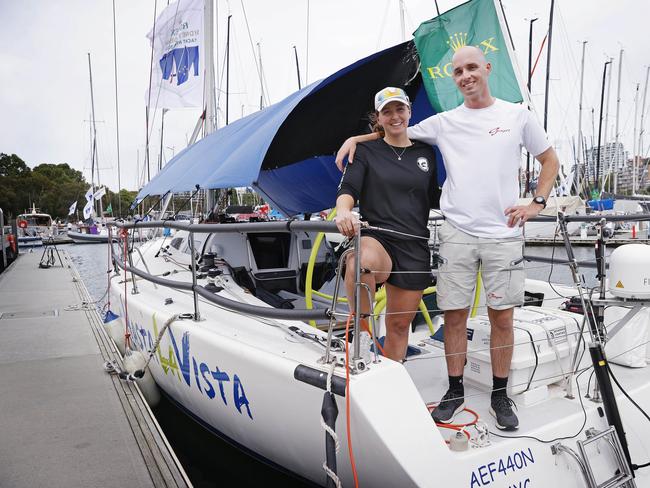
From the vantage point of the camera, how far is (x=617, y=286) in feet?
8.45

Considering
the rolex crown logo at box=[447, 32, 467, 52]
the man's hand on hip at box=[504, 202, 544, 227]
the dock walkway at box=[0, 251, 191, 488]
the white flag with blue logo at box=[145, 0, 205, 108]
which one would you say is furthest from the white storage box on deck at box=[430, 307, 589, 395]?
the white flag with blue logo at box=[145, 0, 205, 108]

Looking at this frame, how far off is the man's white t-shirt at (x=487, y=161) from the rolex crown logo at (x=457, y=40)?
1.33m

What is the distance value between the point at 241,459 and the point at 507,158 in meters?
2.80

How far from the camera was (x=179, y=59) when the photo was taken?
7.11 meters

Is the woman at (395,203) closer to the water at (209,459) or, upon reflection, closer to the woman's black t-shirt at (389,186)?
the woman's black t-shirt at (389,186)

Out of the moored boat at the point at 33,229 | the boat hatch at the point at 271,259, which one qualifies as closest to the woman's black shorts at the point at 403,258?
the boat hatch at the point at 271,259

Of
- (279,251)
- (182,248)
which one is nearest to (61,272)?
(182,248)

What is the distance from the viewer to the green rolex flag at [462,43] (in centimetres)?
343

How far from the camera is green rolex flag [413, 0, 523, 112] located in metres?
3.43

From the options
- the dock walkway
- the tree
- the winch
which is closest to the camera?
the winch

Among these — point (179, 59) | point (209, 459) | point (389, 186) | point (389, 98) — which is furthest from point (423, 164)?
point (179, 59)

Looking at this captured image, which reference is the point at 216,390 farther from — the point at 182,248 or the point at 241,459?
the point at 182,248

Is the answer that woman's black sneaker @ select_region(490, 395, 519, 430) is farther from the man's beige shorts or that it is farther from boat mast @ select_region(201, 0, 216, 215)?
boat mast @ select_region(201, 0, 216, 215)

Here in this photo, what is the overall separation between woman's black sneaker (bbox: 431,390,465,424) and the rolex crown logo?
2.44m
